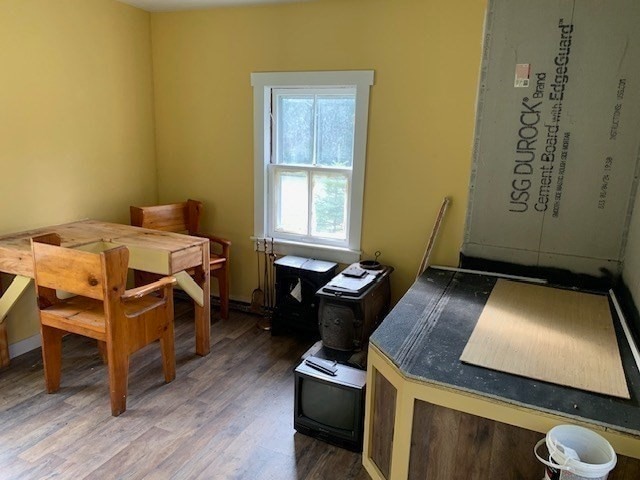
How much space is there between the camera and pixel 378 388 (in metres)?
1.89

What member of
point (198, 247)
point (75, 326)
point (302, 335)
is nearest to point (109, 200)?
point (198, 247)

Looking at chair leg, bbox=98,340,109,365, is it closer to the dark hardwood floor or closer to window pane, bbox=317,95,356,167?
the dark hardwood floor

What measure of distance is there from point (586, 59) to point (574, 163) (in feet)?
1.94

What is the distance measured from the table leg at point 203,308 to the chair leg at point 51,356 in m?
0.82

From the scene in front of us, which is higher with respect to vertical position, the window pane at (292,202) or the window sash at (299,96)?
the window sash at (299,96)

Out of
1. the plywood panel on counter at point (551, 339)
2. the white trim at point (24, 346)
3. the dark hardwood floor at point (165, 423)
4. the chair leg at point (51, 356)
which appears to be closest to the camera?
the plywood panel on counter at point (551, 339)

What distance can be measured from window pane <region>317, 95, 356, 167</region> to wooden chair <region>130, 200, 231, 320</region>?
1.09 m

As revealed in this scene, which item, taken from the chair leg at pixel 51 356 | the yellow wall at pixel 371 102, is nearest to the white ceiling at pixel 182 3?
the yellow wall at pixel 371 102

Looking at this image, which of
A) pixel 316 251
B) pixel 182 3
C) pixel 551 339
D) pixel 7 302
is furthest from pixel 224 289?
pixel 551 339

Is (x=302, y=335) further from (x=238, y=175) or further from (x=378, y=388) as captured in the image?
(x=378, y=388)

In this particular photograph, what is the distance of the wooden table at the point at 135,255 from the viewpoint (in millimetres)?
2602

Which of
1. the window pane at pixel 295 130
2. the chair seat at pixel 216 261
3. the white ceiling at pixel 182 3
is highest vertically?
the white ceiling at pixel 182 3

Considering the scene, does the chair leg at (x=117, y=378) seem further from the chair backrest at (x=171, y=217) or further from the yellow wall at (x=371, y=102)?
the yellow wall at (x=371, y=102)

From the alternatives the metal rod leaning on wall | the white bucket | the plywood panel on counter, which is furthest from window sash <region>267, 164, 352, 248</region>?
the white bucket
